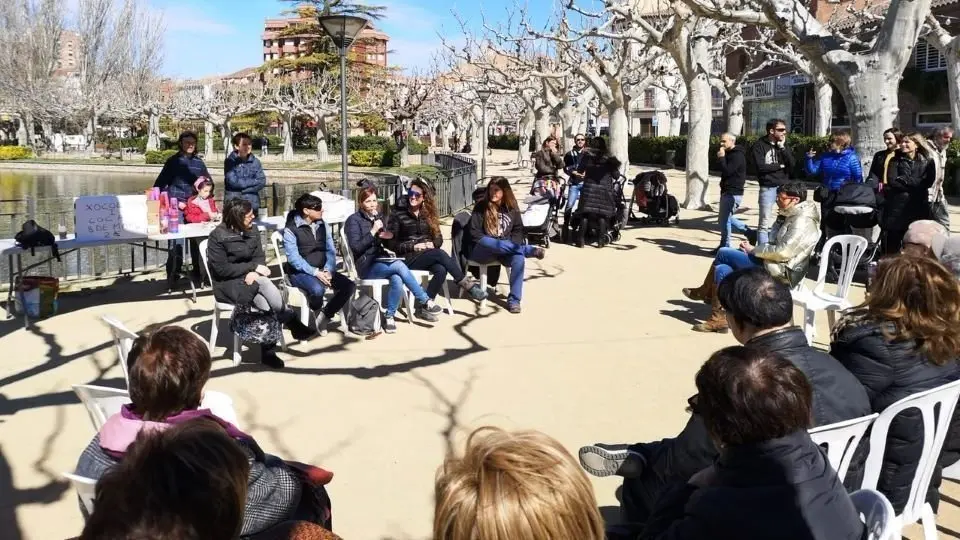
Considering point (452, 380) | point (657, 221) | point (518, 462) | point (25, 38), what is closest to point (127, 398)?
point (518, 462)

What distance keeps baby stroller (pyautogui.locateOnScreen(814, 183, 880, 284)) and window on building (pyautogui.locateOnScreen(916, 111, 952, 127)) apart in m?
28.9

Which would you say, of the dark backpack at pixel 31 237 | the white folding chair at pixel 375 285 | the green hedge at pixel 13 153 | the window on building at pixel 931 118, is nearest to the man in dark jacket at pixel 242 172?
the white folding chair at pixel 375 285

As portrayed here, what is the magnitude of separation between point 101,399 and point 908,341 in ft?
9.78

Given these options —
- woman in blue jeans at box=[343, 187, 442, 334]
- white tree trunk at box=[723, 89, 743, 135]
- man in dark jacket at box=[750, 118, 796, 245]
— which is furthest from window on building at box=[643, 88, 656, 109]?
woman in blue jeans at box=[343, 187, 442, 334]

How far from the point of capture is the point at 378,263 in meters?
6.98

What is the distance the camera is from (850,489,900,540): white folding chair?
7.28 ft

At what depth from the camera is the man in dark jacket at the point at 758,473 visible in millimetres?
2004

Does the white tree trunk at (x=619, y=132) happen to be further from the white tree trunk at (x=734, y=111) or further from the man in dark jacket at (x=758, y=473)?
the man in dark jacket at (x=758, y=473)

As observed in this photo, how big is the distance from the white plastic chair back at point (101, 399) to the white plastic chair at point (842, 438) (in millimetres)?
2376

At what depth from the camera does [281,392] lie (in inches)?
208

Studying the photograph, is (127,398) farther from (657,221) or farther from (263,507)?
(657,221)

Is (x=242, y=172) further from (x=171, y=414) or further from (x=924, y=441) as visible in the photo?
(x=924, y=441)

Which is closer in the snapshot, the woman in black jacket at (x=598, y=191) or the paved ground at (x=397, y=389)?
the paved ground at (x=397, y=389)

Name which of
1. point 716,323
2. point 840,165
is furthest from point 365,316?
point 840,165
